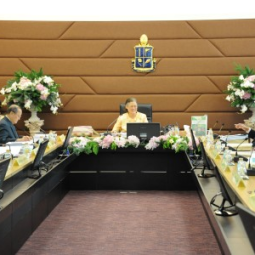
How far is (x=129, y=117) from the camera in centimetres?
593

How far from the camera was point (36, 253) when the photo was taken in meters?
3.17

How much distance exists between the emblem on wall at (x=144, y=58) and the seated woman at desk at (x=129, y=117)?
4.68ft

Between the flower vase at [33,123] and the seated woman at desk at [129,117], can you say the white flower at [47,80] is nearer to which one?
the flower vase at [33,123]

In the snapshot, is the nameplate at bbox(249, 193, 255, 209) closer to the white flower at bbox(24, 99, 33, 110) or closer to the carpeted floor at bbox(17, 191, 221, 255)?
the carpeted floor at bbox(17, 191, 221, 255)

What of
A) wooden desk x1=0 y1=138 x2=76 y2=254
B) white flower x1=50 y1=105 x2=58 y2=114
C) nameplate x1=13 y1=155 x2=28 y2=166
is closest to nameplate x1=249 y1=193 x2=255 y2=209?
wooden desk x1=0 y1=138 x2=76 y2=254

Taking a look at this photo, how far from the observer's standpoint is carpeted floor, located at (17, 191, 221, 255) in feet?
10.8

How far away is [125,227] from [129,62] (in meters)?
3.91

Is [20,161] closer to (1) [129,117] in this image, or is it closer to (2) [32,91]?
(1) [129,117]

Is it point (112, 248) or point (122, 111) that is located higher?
point (122, 111)

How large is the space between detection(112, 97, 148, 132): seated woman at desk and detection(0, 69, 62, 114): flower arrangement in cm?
131

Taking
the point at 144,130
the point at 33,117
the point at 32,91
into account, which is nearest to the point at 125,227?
the point at 144,130

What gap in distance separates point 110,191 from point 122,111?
4.08ft

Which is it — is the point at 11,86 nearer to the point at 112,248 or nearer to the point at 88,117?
the point at 88,117
